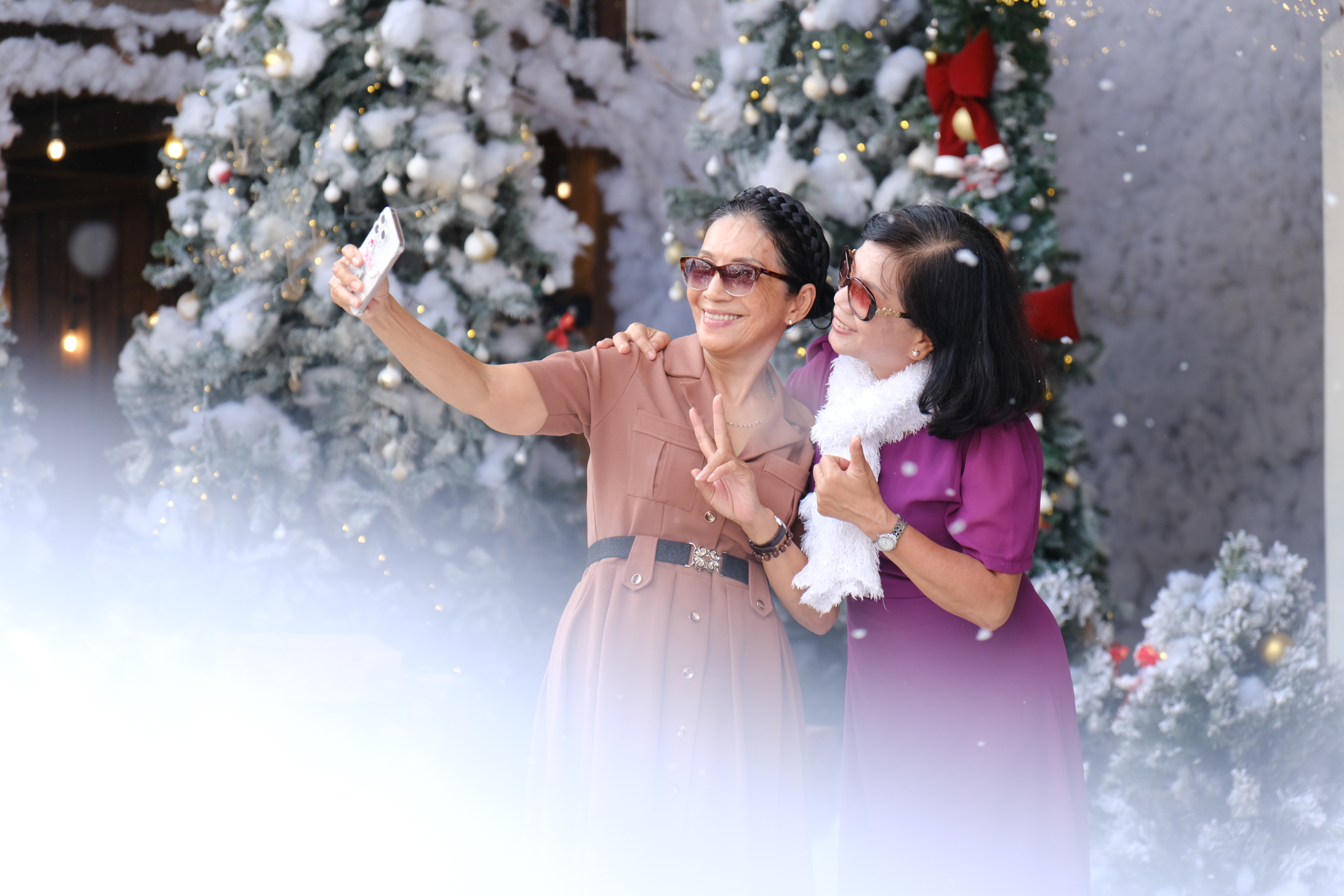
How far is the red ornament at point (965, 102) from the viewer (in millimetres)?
3678

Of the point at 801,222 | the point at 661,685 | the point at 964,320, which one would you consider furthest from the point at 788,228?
the point at 661,685

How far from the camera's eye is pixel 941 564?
1937 mm

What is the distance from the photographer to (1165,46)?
506 centimetres

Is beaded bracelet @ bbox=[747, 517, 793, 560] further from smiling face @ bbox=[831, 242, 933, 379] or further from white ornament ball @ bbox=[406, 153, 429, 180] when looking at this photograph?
white ornament ball @ bbox=[406, 153, 429, 180]

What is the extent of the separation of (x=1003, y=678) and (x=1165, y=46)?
159 inches

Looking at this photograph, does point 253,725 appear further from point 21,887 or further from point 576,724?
point 576,724

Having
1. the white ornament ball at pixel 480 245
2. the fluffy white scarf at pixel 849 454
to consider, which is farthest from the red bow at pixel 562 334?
the fluffy white scarf at pixel 849 454

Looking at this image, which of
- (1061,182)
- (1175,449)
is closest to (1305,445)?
(1175,449)

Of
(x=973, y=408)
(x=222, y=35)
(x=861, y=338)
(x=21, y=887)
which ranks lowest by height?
(x=21, y=887)

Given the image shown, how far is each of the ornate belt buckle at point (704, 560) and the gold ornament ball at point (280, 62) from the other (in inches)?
117

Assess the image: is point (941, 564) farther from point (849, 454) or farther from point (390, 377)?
point (390, 377)

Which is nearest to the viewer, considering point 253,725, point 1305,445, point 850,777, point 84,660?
point 850,777

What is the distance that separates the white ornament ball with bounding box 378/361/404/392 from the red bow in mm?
646

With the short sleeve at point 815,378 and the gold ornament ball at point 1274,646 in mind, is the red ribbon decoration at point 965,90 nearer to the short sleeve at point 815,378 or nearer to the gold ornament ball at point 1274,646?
the short sleeve at point 815,378
